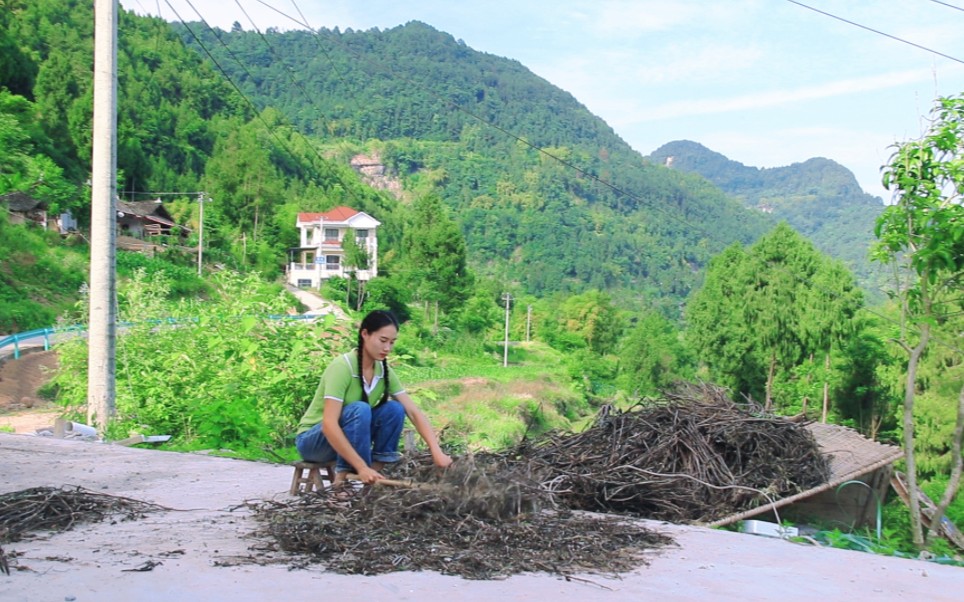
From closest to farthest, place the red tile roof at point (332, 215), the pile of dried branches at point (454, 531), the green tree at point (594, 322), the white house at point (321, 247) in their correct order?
1. the pile of dried branches at point (454, 531)
2. the white house at point (321, 247)
3. the red tile roof at point (332, 215)
4. the green tree at point (594, 322)

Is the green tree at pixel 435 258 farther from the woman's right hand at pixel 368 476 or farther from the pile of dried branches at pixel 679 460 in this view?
the woman's right hand at pixel 368 476

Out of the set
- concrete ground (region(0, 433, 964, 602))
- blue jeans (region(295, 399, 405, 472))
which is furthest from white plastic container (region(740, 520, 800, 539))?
blue jeans (region(295, 399, 405, 472))

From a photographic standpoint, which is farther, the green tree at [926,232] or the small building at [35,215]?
the small building at [35,215]

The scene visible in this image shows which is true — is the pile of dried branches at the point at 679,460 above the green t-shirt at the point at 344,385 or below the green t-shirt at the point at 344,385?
below

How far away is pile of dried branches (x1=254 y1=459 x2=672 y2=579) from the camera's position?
11.2 ft

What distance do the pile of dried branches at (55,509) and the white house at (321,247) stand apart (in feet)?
182

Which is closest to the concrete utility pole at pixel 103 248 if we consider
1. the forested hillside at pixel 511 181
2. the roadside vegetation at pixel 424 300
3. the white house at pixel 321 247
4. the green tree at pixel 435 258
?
the roadside vegetation at pixel 424 300

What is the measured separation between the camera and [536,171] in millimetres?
140125

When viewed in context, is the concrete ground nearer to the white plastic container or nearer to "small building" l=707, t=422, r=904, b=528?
the white plastic container

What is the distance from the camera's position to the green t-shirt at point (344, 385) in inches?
171

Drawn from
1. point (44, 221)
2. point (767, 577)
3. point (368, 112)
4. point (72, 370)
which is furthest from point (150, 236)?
point (368, 112)

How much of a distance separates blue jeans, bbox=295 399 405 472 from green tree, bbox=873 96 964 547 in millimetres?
3497

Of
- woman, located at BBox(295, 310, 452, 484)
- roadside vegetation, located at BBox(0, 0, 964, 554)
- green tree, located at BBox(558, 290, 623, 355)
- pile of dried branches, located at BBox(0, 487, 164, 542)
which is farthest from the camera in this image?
green tree, located at BBox(558, 290, 623, 355)

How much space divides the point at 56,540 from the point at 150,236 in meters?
49.0
